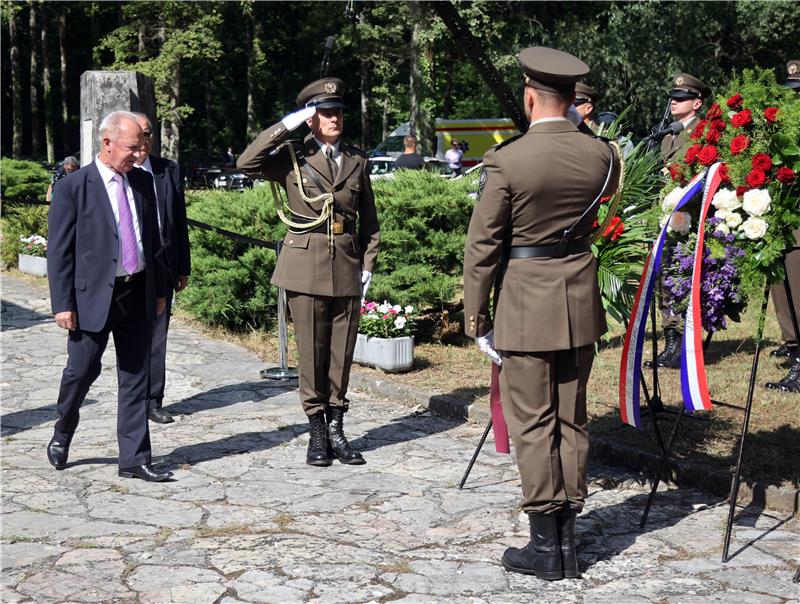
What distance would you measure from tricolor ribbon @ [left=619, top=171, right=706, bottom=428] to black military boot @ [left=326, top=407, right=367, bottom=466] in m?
1.93

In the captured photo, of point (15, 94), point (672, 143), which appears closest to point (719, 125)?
point (672, 143)

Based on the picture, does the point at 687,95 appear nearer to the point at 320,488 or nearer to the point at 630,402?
the point at 630,402

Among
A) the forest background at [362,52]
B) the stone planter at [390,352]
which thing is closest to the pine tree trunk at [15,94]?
the forest background at [362,52]

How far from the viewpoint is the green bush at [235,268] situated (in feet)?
36.5

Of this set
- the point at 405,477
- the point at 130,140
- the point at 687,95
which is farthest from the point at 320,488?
the point at 687,95

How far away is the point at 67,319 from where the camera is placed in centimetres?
606

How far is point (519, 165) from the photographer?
4691 millimetres

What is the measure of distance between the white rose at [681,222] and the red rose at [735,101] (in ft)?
1.91

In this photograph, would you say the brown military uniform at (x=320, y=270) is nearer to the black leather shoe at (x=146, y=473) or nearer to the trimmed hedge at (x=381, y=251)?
the black leather shoe at (x=146, y=473)

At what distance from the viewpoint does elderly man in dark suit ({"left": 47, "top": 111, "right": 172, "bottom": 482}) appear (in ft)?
19.9

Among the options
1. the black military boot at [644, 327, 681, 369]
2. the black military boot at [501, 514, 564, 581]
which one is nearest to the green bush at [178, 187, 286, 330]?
the black military boot at [644, 327, 681, 369]

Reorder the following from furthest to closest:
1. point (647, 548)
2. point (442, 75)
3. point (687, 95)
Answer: point (442, 75), point (687, 95), point (647, 548)

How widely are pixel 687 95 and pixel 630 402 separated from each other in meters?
4.18

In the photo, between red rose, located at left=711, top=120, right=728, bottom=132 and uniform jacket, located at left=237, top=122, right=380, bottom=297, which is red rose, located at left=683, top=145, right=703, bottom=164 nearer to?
red rose, located at left=711, top=120, right=728, bottom=132
